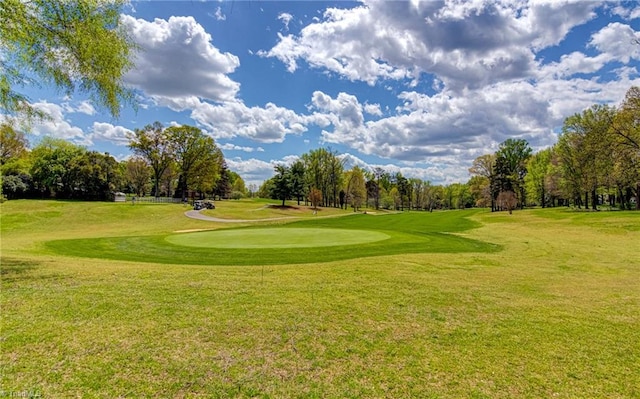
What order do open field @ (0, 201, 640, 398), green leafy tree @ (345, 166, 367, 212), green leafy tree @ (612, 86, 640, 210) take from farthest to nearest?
green leafy tree @ (345, 166, 367, 212) < green leafy tree @ (612, 86, 640, 210) < open field @ (0, 201, 640, 398)

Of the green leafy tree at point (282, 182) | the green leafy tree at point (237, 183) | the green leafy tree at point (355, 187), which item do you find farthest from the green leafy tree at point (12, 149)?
the green leafy tree at point (237, 183)

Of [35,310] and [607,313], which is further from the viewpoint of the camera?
[607,313]

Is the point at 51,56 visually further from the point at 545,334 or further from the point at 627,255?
the point at 627,255

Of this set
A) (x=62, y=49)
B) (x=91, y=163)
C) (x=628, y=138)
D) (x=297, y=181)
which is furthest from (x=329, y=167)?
(x=62, y=49)

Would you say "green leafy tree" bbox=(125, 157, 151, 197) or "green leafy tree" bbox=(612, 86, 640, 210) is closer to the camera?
"green leafy tree" bbox=(612, 86, 640, 210)

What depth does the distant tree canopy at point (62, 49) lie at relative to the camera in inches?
312

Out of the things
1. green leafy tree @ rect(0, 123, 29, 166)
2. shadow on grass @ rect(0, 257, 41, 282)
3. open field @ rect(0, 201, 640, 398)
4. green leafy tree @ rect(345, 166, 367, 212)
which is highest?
green leafy tree @ rect(0, 123, 29, 166)

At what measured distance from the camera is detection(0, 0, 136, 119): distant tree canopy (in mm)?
7934

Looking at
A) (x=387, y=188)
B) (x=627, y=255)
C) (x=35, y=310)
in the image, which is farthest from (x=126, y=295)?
(x=387, y=188)

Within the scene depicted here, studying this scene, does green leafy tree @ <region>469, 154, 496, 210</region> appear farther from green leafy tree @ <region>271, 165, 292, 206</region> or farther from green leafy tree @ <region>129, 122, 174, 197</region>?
green leafy tree @ <region>129, 122, 174, 197</region>

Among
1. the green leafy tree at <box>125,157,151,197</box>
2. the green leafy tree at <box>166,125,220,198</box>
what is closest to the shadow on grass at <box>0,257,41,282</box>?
the green leafy tree at <box>166,125,220,198</box>

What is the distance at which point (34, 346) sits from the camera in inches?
158

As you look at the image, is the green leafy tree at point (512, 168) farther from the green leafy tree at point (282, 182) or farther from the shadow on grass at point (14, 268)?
the shadow on grass at point (14, 268)

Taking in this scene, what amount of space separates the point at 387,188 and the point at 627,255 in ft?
329
